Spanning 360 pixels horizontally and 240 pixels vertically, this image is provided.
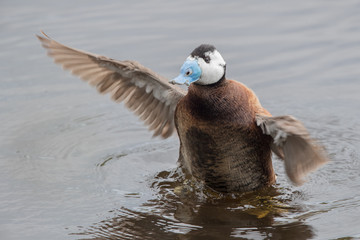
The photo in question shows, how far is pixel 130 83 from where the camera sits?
748 cm

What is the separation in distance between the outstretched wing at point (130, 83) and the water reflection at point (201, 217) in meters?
0.81

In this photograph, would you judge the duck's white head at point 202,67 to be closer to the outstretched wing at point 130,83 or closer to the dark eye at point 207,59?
the dark eye at point 207,59

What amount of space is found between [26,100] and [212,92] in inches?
141

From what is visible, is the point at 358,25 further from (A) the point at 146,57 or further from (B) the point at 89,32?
(B) the point at 89,32

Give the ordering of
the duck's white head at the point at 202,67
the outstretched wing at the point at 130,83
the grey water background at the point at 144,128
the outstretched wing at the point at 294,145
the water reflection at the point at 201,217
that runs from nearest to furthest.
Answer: the outstretched wing at the point at 294,145, the water reflection at the point at 201,217, the duck's white head at the point at 202,67, the grey water background at the point at 144,128, the outstretched wing at the point at 130,83

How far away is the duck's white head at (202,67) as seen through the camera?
6000mm

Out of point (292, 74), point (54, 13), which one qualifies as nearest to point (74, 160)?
point (292, 74)

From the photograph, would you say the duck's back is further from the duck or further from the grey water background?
the grey water background

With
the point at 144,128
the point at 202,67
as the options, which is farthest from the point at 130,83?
the point at 202,67

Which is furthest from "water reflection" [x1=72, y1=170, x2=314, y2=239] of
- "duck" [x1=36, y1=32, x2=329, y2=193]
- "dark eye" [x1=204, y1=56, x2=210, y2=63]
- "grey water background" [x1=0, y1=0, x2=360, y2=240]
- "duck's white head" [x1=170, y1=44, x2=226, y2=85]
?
"dark eye" [x1=204, y1=56, x2=210, y2=63]

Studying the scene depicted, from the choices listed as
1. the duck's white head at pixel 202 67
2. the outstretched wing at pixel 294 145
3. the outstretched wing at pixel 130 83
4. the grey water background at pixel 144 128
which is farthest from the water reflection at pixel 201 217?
the duck's white head at pixel 202 67

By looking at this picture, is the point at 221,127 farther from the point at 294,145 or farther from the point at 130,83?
the point at 130,83

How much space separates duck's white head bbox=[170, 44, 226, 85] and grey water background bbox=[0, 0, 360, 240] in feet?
4.27

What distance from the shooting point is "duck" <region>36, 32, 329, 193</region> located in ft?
19.5
